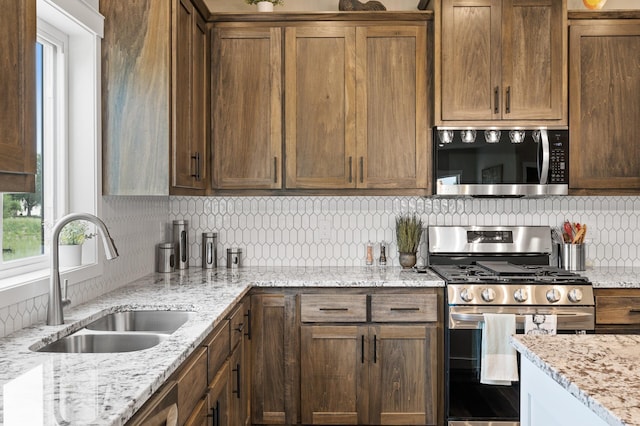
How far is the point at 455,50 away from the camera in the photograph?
133 inches

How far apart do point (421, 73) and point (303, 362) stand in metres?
1.88

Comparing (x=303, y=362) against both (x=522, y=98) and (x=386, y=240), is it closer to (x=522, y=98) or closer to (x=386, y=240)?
(x=386, y=240)

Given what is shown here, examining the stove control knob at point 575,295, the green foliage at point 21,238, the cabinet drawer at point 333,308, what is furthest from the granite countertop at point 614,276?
the green foliage at point 21,238

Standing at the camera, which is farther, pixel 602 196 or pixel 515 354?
pixel 602 196

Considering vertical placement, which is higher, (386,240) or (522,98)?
(522,98)

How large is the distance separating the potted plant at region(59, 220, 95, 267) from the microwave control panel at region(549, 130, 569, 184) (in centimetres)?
265

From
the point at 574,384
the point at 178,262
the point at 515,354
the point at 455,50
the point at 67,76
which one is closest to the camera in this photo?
the point at 574,384

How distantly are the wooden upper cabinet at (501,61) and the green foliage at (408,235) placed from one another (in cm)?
70

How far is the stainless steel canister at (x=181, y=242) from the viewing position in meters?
3.65

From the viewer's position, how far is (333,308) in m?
3.17

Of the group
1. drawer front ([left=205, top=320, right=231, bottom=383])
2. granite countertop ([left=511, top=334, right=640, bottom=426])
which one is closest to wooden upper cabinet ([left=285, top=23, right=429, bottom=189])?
drawer front ([left=205, top=320, right=231, bottom=383])

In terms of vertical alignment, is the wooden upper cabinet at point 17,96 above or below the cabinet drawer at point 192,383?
above

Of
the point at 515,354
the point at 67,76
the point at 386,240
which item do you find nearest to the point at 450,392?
the point at 515,354

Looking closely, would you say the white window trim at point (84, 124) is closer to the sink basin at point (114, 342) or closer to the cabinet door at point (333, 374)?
the sink basin at point (114, 342)
